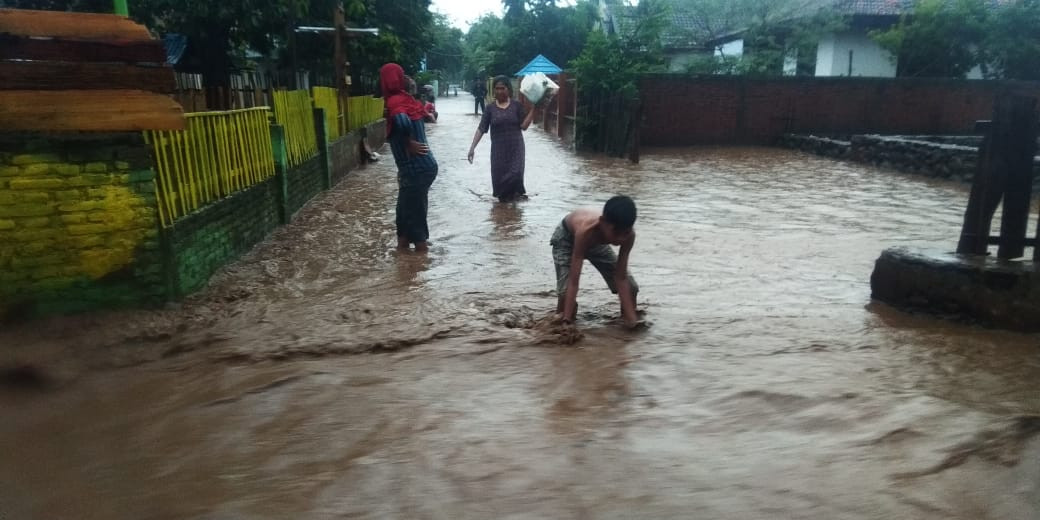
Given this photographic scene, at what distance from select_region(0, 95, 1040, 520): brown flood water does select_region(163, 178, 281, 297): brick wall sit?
19 centimetres

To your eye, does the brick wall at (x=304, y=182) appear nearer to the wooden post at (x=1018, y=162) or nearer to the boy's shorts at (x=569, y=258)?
the boy's shorts at (x=569, y=258)

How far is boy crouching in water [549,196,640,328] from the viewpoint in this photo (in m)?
4.15

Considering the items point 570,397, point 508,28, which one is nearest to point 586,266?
point 570,397

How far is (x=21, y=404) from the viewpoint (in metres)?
3.57

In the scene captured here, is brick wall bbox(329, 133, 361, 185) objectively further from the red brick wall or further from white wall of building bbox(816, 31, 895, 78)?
white wall of building bbox(816, 31, 895, 78)

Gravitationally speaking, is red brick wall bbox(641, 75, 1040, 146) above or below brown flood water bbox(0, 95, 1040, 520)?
above

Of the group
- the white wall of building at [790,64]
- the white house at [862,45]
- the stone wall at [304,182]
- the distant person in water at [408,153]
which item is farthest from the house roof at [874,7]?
the distant person in water at [408,153]

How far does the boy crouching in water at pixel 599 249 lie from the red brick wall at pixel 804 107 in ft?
49.4

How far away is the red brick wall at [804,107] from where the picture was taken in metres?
19.3

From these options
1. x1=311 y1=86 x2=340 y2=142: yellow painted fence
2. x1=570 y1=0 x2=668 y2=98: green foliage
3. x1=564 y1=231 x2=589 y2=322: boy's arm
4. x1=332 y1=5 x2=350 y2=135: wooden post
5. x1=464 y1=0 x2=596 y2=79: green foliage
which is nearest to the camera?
x1=564 y1=231 x2=589 y2=322: boy's arm

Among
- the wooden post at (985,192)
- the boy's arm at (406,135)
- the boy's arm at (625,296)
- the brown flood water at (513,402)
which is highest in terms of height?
the boy's arm at (406,135)

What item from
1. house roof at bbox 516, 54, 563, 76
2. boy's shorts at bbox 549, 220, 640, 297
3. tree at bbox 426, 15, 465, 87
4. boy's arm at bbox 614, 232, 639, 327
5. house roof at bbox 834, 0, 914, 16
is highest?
tree at bbox 426, 15, 465, 87

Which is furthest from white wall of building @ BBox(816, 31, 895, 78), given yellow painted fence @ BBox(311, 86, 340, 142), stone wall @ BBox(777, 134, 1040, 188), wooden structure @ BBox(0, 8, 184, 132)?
wooden structure @ BBox(0, 8, 184, 132)

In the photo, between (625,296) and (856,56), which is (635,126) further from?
(625,296)
